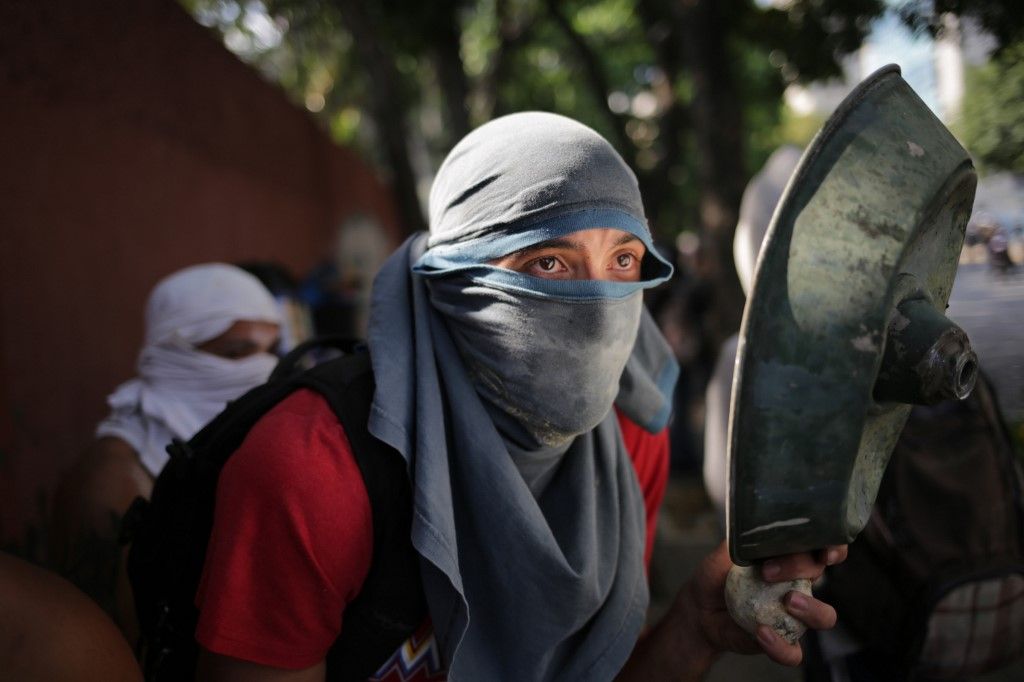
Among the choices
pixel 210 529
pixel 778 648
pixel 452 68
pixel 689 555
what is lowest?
pixel 689 555

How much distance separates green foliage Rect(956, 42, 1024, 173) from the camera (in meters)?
1.46

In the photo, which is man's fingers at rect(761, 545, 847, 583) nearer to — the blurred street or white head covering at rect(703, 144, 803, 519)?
the blurred street

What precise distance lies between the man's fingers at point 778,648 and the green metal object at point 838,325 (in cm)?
18

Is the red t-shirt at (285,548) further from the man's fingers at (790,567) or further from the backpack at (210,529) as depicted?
the man's fingers at (790,567)

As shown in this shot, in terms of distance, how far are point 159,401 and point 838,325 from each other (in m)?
2.13

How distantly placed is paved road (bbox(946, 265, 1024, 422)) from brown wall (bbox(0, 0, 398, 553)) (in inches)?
96.0

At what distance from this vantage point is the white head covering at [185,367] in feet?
7.80

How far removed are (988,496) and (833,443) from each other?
38.0 inches

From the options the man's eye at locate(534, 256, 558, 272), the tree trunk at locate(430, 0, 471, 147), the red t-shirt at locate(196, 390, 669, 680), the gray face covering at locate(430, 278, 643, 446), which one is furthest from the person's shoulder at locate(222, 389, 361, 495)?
the tree trunk at locate(430, 0, 471, 147)

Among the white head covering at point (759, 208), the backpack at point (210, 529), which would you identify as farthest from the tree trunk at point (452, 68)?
the backpack at point (210, 529)

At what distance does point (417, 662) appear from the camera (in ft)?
4.67

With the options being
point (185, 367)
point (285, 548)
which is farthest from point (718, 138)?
point (285, 548)

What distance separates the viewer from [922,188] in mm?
947

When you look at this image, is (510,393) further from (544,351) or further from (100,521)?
(100,521)
